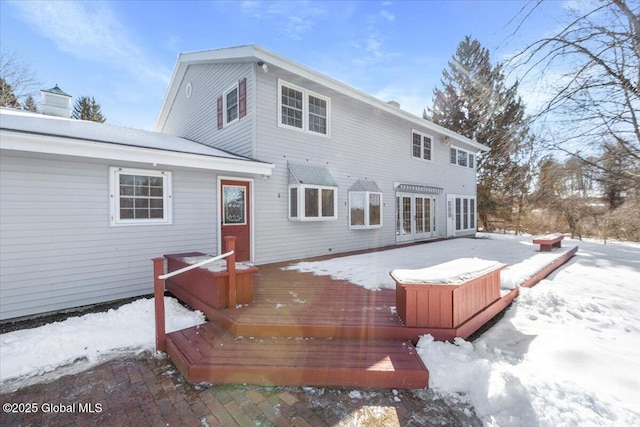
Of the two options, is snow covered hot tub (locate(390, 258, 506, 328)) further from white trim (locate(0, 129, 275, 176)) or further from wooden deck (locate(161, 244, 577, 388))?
white trim (locate(0, 129, 275, 176))

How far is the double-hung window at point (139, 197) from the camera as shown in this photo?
4.94 m

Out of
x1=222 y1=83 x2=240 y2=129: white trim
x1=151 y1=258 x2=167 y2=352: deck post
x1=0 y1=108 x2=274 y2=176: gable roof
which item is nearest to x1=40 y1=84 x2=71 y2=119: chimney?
x1=0 y1=108 x2=274 y2=176: gable roof

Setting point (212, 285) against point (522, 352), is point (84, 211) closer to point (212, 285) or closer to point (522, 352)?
point (212, 285)

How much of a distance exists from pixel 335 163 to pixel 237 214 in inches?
133

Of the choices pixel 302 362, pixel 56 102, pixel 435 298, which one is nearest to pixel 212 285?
pixel 302 362

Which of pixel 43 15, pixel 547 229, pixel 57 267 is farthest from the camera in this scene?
pixel 547 229

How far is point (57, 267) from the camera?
4.44 m

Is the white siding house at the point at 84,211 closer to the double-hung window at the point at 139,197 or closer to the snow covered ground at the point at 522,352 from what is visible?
the double-hung window at the point at 139,197

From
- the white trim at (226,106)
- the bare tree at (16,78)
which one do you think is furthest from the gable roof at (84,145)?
the bare tree at (16,78)

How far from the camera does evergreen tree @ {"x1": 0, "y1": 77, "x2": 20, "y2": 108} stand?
14430mm

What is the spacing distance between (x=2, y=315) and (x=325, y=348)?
16.2ft

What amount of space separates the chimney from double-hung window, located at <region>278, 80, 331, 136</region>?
5882 millimetres

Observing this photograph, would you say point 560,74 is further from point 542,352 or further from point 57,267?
point 57,267

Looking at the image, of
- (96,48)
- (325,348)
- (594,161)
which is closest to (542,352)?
(325,348)
